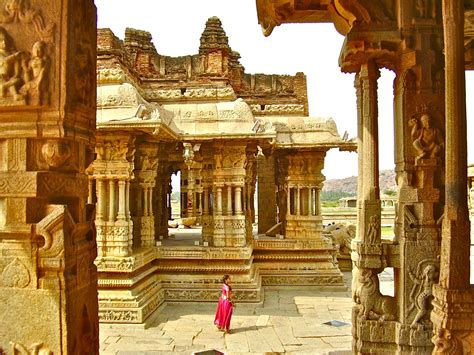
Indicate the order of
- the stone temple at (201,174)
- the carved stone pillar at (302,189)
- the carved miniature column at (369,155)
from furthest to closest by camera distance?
the carved stone pillar at (302,189) < the stone temple at (201,174) < the carved miniature column at (369,155)

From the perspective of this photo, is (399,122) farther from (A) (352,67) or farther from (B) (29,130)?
(B) (29,130)

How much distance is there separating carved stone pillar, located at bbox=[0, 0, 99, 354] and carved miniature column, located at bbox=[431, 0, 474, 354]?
2.59m

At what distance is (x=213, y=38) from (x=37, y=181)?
1270cm

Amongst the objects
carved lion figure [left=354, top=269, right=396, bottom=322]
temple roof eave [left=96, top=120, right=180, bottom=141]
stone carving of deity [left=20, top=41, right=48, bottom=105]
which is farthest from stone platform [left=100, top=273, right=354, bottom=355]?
stone carving of deity [left=20, top=41, right=48, bottom=105]

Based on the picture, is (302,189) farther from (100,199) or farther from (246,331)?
(100,199)

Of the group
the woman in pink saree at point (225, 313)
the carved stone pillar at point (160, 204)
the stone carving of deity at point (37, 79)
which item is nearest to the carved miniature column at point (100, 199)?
the woman in pink saree at point (225, 313)

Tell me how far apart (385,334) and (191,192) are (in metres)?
20.3

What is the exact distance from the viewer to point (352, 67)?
600 cm

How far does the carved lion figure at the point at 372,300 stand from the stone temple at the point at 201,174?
541 centimetres

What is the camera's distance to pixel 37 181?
329 cm

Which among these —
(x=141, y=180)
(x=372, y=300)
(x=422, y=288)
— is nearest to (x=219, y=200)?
(x=141, y=180)

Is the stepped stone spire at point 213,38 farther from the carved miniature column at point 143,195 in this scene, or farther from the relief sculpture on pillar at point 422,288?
the relief sculpture on pillar at point 422,288

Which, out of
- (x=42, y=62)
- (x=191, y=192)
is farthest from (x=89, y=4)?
(x=191, y=192)

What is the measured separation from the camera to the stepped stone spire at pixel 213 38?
49.5 feet
